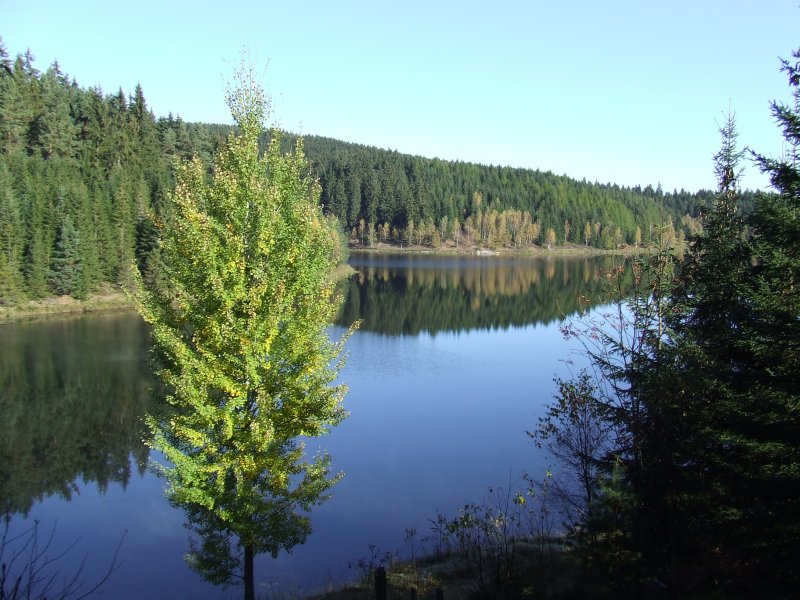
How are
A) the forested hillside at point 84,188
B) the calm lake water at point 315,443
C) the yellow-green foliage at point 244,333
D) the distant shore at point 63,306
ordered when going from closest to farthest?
the yellow-green foliage at point 244,333
the calm lake water at point 315,443
the distant shore at point 63,306
the forested hillside at point 84,188

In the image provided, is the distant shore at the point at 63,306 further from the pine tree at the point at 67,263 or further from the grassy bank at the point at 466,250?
the grassy bank at the point at 466,250

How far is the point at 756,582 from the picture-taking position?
10.1 m

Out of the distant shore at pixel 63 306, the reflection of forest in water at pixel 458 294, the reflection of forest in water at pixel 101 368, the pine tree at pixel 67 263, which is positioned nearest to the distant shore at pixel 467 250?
the reflection of forest in water at pixel 458 294

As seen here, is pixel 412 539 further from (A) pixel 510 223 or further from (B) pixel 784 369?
(A) pixel 510 223

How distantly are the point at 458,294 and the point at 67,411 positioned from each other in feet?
181

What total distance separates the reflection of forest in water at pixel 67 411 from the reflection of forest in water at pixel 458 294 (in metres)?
18.4

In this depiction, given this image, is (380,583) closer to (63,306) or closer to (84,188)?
(63,306)

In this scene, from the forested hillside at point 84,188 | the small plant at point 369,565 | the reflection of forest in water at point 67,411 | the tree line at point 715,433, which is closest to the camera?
the tree line at point 715,433

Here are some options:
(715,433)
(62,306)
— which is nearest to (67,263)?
(62,306)

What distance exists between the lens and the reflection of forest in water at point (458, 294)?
57531 millimetres

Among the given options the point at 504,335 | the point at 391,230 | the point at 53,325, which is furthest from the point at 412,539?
the point at 391,230

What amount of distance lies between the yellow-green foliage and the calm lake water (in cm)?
534

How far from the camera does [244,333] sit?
11.1 m

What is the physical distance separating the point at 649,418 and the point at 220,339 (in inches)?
308
